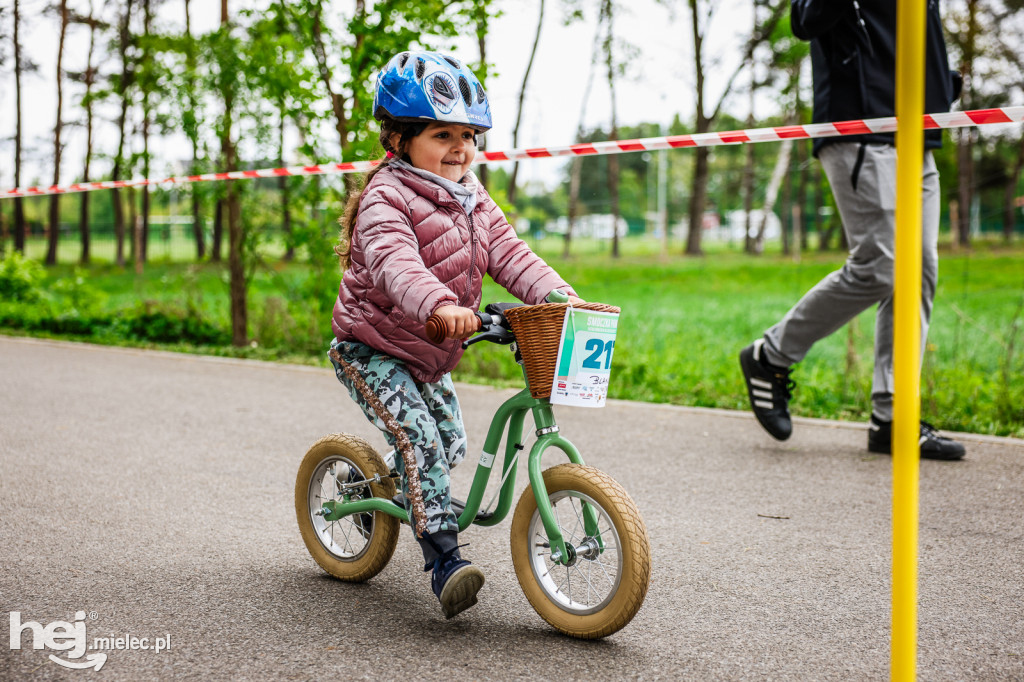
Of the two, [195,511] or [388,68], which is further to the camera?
[195,511]

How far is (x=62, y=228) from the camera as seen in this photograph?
36.0m

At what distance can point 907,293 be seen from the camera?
1881mm

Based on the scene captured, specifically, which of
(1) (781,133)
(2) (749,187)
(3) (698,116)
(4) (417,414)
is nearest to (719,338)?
(1) (781,133)

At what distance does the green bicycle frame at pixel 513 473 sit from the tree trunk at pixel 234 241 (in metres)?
6.45

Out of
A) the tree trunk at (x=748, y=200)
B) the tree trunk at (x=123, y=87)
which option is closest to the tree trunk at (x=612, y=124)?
the tree trunk at (x=748, y=200)

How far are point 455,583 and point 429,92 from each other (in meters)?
1.48

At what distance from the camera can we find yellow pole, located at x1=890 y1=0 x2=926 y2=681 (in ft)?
6.01

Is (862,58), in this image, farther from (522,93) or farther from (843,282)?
(522,93)

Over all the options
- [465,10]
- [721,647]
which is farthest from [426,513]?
[465,10]

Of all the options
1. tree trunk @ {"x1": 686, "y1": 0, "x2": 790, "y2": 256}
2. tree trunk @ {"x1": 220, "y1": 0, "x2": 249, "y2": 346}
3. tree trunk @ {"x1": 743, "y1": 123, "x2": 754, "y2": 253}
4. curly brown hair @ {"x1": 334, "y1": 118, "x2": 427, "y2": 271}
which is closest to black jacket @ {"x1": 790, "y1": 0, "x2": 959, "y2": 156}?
curly brown hair @ {"x1": 334, "y1": 118, "x2": 427, "y2": 271}

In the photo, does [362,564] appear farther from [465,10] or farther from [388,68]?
[465,10]

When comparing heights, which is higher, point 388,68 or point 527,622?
point 388,68

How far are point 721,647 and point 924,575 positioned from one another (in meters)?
1.00

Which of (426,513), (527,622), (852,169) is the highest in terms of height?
(852,169)
